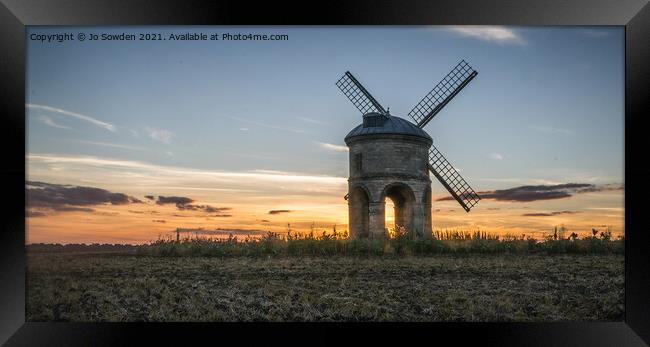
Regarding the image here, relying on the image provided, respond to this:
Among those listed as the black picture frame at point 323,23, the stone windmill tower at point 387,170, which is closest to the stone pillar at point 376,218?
the stone windmill tower at point 387,170

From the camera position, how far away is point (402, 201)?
20.7 m

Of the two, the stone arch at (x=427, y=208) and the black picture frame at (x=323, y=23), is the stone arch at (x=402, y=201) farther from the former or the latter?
the black picture frame at (x=323, y=23)

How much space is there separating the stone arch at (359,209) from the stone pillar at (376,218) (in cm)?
38

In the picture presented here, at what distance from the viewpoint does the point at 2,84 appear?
7863mm

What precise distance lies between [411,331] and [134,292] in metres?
4.90

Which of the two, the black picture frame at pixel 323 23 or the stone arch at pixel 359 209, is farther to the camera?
the stone arch at pixel 359 209

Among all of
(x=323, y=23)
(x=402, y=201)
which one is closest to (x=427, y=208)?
(x=402, y=201)

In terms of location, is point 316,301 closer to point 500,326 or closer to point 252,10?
point 500,326

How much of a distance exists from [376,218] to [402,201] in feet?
6.75

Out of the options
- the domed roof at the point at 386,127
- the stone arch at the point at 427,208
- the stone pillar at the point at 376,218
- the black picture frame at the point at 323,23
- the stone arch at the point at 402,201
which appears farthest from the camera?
the stone arch at the point at 427,208

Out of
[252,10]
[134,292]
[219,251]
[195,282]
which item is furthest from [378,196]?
[252,10]

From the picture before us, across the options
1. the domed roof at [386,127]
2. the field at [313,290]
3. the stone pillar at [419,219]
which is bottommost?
the field at [313,290]

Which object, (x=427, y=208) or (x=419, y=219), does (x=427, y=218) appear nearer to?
(x=427, y=208)

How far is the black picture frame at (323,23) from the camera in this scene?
7824mm
